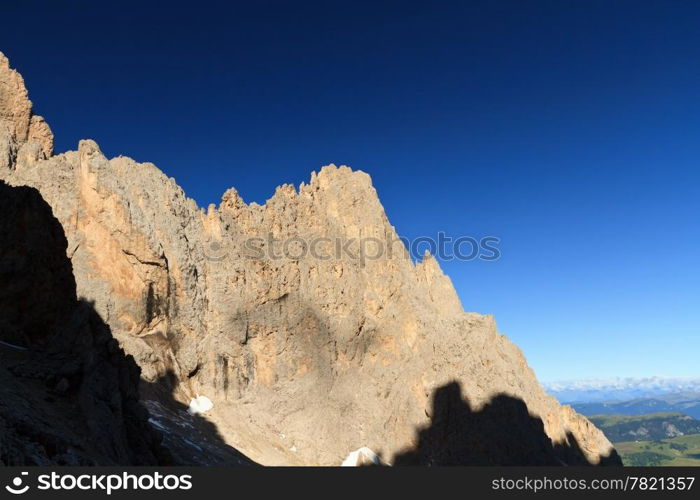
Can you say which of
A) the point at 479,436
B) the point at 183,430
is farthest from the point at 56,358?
the point at 479,436

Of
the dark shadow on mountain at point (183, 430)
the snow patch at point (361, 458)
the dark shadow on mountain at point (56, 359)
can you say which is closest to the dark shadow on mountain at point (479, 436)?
the snow patch at point (361, 458)

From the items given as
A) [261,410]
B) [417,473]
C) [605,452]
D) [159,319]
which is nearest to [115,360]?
[417,473]

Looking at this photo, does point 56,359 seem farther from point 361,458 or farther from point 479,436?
point 479,436

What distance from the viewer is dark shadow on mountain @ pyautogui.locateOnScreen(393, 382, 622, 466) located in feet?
272

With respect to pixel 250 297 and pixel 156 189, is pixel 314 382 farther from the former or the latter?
pixel 156 189

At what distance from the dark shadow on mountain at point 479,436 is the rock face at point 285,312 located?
46 cm

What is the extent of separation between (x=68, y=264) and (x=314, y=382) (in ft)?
200

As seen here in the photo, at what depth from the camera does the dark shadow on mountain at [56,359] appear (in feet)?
84.5

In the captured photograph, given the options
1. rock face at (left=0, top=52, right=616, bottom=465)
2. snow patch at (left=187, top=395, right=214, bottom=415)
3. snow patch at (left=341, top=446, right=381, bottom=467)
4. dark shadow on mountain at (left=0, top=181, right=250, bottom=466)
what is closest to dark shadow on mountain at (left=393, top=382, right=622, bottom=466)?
rock face at (left=0, top=52, right=616, bottom=465)

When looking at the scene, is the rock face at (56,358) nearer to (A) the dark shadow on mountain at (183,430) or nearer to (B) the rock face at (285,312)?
(A) the dark shadow on mountain at (183,430)

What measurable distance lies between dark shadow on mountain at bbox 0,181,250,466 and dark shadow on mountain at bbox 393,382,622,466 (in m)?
60.8

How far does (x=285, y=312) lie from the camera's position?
307 feet

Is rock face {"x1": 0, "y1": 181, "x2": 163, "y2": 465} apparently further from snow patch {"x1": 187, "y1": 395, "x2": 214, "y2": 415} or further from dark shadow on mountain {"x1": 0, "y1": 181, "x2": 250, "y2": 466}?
snow patch {"x1": 187, "y1": 395, "x2": 214, "y2": 415}

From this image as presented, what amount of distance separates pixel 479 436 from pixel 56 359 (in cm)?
7092
